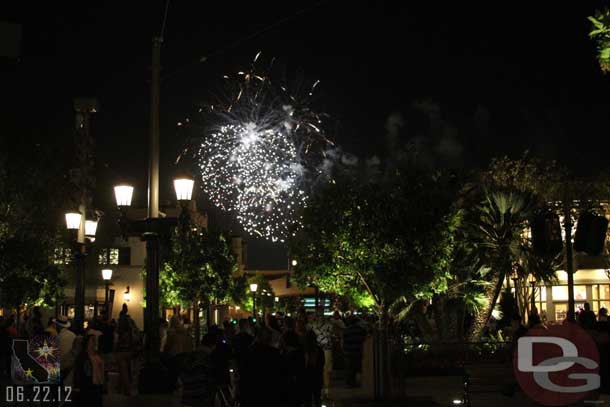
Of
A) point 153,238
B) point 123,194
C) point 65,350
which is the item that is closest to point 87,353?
point 65,350

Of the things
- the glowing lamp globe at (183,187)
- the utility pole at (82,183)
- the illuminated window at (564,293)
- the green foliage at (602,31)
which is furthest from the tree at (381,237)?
the illuminated window at (564,293)

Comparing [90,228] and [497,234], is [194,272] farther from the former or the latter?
[497,234]

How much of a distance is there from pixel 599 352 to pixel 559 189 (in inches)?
841

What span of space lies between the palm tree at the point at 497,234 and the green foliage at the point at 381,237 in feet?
11.2

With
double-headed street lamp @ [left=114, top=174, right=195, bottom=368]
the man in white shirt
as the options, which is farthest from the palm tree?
the man in white shirt

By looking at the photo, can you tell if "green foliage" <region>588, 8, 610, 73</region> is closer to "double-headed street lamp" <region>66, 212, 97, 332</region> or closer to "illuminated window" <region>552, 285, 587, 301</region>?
"double-headed street lamp" <region>66, 212, 97, 332</region>

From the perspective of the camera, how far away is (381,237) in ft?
67.3

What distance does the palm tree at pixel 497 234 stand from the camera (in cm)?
2555

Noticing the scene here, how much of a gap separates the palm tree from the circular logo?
34.2 feet

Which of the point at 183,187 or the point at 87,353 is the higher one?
the point at 183,187

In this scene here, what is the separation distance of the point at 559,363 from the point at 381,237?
6.96 meters

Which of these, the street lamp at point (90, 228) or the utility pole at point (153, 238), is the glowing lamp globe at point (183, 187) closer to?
the utility pole at point (153, 238)

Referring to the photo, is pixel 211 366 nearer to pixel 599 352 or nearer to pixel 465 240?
pixel 599 352

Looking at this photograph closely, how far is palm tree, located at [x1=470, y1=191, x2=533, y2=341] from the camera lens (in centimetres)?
2555
